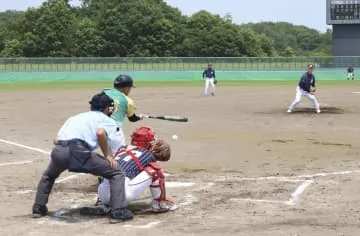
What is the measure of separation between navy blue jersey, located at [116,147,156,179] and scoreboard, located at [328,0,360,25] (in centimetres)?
6102

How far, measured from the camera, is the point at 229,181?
32.2ft

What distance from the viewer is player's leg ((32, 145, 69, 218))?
23.5 ft

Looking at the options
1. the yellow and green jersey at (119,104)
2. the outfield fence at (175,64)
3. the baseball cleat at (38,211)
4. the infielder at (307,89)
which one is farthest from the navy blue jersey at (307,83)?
the outfield fence at (175,64)

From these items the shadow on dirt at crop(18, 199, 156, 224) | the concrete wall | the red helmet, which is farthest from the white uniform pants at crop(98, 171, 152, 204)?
the concrete wall

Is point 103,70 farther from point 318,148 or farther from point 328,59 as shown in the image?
point 318,148

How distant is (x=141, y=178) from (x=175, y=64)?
5800 centimetres

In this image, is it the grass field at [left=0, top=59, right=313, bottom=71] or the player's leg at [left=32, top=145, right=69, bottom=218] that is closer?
the player's leg at [left=32, top=145, right=69, bottom=218]

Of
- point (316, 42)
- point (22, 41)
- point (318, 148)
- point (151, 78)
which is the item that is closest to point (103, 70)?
point (151, 78)

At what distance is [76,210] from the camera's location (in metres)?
7.81

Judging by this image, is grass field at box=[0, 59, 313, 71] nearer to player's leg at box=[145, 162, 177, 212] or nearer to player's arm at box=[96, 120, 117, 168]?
player's leg at box=[145, 162, 177, 212]

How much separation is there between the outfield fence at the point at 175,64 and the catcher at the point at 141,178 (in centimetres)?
5554

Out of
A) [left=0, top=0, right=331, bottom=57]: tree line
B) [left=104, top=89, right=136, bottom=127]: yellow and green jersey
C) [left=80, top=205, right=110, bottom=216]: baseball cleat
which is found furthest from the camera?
[left=0, top=0, right=331, bottom=57]: tree line

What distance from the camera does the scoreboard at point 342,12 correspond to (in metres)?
65.9

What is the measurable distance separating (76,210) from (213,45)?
3318 inches
